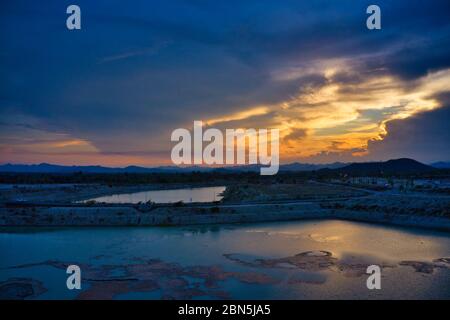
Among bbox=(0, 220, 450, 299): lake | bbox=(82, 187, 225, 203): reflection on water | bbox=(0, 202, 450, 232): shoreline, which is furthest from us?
bbox=(82, 187, 225, 203): reflection on water

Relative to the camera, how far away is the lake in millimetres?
13734

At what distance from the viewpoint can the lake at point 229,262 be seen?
13734mm

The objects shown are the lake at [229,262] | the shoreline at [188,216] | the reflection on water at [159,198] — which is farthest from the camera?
the reflection on water at [159,198]

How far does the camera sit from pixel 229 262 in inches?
709

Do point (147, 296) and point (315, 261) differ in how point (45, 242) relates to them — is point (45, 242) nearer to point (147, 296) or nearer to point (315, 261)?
point (147, 296)

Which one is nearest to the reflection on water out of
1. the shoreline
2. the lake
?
the shoreline

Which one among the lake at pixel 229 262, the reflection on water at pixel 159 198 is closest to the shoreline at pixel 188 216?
the lake at pixel 229 262

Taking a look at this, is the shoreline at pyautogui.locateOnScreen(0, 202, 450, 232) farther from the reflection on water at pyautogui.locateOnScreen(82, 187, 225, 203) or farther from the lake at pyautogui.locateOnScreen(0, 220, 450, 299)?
the reflection on water at pyautogui.locateOnScreen(82, 187, 225, 203)

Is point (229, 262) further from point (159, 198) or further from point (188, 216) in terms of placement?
point (159, 198)

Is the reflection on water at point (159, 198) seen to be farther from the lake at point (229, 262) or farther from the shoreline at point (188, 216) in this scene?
the lake at point (229, 262)

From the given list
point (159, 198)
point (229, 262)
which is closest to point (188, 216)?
point (229, 262)

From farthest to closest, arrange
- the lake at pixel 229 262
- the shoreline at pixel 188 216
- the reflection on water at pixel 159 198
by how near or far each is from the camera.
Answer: the reflection on water at pixel 159 198 < the shoreline at pixel 188 216 < the lake at pixel 229 262
